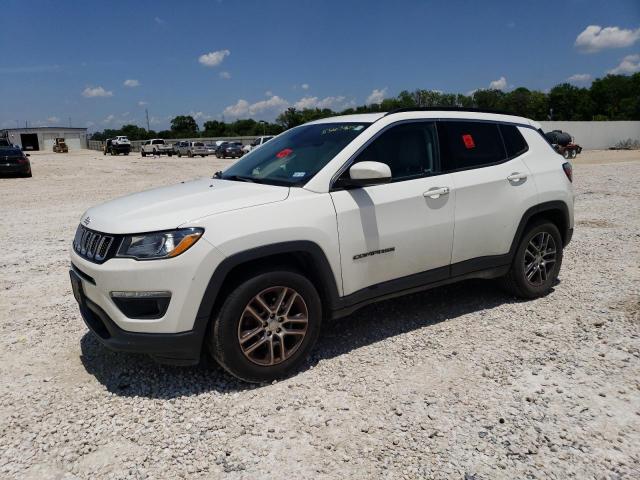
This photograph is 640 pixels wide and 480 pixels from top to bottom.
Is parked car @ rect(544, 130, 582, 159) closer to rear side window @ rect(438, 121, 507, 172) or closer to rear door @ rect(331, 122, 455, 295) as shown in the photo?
rear side window @ rect(438, 121, 507, 172)

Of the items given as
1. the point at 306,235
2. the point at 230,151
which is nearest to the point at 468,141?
the point at 306,235

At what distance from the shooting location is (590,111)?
304 feet

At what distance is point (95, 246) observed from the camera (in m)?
3.35

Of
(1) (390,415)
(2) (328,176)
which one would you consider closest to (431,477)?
(1) (390,415)

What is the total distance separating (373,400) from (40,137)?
11449 cm

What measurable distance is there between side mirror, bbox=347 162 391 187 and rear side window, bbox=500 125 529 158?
5.86 ft

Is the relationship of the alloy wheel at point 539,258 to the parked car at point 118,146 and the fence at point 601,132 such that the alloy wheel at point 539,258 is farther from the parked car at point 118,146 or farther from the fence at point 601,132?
the parked car at point 118,146

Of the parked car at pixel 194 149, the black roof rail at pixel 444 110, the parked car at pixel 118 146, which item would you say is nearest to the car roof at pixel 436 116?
the black roof rail at pixel 444 110

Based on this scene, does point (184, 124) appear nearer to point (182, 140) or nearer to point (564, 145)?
point (182, 140)

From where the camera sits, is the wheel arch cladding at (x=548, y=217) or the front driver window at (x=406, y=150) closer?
the front driver window at (x=406, y=150)

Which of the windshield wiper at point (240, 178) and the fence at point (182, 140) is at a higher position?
the fence at point (182, 140)

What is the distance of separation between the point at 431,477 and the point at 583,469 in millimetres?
781

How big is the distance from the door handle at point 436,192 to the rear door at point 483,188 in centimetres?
12

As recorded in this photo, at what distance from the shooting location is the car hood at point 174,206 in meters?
3.19
